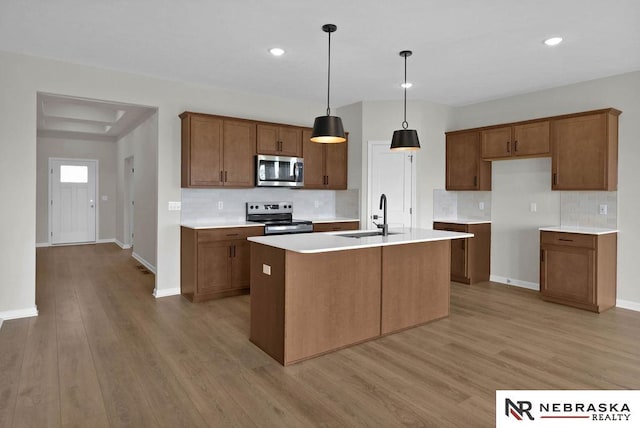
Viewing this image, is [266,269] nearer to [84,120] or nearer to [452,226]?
[452,226]

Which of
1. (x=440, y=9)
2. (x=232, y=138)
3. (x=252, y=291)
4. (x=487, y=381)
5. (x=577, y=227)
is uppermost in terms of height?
(x=440, y=9)

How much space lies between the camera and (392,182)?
595 cm

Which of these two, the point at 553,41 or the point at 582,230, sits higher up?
the point at 553,41

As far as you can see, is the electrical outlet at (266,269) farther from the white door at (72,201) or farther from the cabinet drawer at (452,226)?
the white door at (72,201)

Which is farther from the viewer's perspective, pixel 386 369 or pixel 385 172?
pixel 385 172

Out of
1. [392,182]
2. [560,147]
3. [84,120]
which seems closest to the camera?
[560,147]

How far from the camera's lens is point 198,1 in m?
2.92

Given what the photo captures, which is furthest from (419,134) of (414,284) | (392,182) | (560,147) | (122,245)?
(122,245)

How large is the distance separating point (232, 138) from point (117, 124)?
12.6ft

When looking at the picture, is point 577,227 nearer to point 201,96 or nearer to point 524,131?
point 524,131

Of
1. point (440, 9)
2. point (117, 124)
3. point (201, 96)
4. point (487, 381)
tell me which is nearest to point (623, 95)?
point (440, 9)

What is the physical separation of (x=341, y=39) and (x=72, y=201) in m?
8.38

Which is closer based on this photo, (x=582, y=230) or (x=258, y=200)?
(x=582, y=230)

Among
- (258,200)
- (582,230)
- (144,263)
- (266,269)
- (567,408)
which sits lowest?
(567,408)
